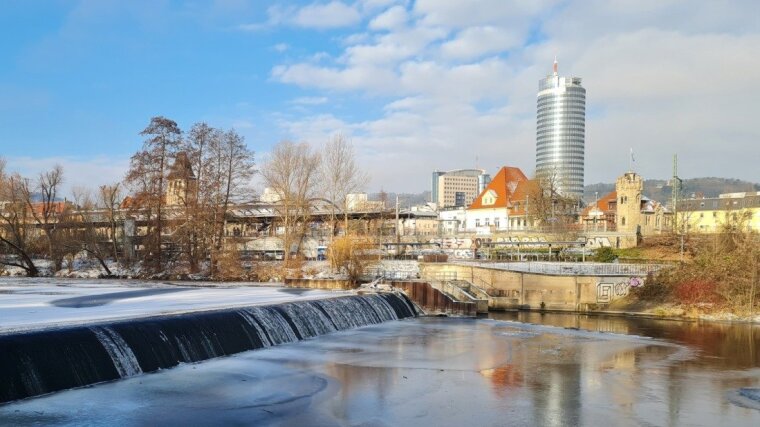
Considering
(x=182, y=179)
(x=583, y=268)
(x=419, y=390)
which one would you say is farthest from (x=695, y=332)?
(x=182, y=179)

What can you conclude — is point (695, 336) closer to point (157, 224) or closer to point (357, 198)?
point (157, 224)

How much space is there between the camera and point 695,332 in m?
33.7

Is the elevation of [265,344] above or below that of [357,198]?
below

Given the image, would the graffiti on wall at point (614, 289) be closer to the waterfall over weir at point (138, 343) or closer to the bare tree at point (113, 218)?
the waterfall over weir at point (138, 343)

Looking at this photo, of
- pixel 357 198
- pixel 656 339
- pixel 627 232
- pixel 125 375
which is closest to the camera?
pixel 125 375

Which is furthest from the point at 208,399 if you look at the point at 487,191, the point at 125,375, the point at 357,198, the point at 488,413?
the point at 487,191

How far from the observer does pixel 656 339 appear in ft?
99.6

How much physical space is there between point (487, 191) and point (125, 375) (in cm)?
7897

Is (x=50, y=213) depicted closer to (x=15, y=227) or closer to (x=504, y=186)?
(x=15, y=227)

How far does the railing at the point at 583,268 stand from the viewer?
45.3 metres

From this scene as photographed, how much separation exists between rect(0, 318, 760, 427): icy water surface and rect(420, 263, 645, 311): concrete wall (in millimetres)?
18143

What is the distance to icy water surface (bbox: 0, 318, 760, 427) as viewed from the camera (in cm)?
1422

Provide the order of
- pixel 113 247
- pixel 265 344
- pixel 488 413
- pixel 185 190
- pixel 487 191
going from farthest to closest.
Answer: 1. pixel 487 191
2. pixel 113 247
3. pixel 185 190
4. pixel 265 344
5. pixel 488 413

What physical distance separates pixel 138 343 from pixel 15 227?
50.9m
